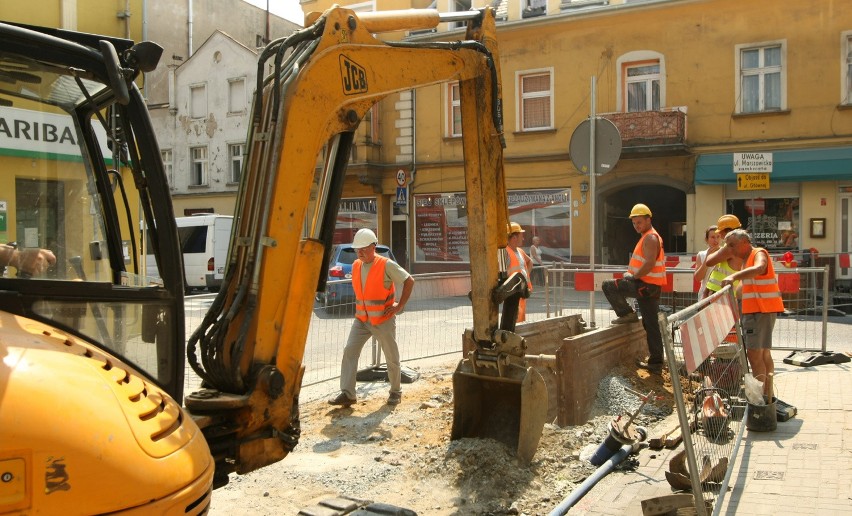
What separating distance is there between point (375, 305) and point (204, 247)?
15.8m

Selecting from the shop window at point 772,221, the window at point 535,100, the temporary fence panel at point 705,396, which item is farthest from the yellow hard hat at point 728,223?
the window at point 535,100

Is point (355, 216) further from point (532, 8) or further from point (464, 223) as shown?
point (532, 8)

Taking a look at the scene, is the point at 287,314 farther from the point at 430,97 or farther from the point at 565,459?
the point at 430,97

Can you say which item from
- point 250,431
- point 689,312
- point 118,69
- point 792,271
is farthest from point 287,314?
point 792,271

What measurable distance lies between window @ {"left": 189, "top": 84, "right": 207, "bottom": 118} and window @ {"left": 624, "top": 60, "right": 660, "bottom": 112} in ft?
57.8

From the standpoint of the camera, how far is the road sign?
9336mm

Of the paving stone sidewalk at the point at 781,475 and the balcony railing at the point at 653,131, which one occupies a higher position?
the balcony railing at the point at 653,131

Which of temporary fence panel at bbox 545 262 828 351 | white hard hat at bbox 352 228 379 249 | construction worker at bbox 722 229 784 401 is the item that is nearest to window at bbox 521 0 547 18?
temporary fence panel at bbox 545 262 828 351

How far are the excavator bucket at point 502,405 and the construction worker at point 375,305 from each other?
215 cm

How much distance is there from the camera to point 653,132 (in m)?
21.1

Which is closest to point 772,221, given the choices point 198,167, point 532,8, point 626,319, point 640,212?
point 532,8

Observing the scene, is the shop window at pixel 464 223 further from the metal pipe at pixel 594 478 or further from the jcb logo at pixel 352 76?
the jcb logo at pixel 352 76

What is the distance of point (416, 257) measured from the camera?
84.9 ft

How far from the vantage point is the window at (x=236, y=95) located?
102 ft
